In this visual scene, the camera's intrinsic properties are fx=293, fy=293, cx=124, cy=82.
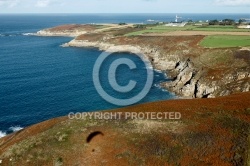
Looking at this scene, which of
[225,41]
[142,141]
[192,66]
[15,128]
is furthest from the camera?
[225,41]

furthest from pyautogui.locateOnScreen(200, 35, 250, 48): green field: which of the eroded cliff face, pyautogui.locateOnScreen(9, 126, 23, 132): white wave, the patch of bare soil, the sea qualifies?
pyautogui.locateOnScreen(9, 126, 23, 132): white wave

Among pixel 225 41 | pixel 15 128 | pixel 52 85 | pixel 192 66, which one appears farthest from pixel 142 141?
pixel 225 41

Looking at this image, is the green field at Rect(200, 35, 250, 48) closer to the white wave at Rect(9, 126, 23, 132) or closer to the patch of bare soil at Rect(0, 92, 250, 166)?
the patch of bare soil at Rect(0, 92, 250, 166)

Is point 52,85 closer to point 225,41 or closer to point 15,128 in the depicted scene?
point 15,128

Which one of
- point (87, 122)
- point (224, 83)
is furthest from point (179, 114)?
point (224, 83)

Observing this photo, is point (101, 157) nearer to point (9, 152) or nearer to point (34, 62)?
point (9, 152)

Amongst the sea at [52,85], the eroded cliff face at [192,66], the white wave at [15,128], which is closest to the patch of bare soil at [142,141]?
the white wave at [15,128]
